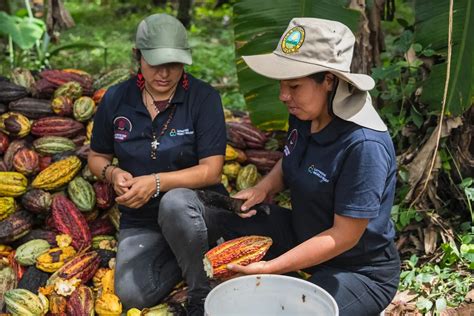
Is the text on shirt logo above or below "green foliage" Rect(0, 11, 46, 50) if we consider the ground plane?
below

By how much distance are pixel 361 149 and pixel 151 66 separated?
1.45 m

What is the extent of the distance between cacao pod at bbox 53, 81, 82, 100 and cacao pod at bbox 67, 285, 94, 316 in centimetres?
191

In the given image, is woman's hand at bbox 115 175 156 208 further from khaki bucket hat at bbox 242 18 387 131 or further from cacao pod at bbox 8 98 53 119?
cacao pod at bbox 8 98 53 119

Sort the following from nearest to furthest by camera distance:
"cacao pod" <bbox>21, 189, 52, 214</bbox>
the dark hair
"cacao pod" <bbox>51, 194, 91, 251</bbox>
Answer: the dark hair → "cacao pod" <bbox>51, 194, 91, 251</bbox> → "cacao pod" <bbox>21, 189, 52, 214</bbox>

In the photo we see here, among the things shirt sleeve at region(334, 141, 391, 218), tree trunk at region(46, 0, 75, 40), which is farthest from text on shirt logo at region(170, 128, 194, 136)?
tree trunk at region(46, 0, 75, 40)

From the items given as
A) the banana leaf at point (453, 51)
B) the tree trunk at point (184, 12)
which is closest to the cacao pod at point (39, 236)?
the banana leaf at point (453, 51)

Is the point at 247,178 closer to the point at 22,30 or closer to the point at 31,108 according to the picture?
the point at 31,108

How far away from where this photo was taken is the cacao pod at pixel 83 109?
5.08 m

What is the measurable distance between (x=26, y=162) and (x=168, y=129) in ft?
4.63

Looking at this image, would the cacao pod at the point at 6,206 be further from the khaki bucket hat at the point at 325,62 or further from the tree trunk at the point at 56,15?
the tree trunk at the point at 56,15

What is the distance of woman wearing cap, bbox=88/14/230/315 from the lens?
12.4 feet

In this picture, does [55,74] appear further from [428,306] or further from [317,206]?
[428,306]

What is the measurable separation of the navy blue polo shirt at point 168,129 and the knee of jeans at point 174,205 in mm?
421

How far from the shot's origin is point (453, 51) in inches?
169
